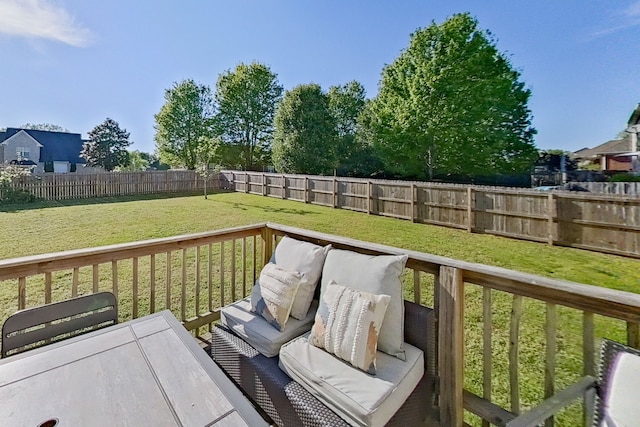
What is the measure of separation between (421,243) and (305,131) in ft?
40.0

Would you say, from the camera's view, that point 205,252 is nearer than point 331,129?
Yes

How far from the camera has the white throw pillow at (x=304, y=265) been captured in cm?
217

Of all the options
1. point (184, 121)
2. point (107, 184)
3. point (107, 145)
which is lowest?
point (107, 184)

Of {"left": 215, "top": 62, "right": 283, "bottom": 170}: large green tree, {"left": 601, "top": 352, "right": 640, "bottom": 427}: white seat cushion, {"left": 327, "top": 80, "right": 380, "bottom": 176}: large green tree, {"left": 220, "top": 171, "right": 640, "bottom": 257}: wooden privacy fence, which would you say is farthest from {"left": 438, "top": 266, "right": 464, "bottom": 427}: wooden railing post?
{"left": 215, "top": 62, "right": 283, "bottom": 170}: large green tree

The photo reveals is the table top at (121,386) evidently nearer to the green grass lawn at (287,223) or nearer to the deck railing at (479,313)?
the deck railing at (479,313)

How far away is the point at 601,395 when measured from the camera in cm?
124

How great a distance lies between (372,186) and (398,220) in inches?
60.8

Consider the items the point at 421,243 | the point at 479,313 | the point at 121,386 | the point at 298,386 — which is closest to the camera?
the point at 121,386

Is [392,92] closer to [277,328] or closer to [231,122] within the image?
[231,122]

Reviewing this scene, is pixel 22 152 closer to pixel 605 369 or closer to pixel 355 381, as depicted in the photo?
pixel 355 381

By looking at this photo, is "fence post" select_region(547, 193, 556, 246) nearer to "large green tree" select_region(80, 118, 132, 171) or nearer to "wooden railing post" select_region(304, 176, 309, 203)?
"wooden railing post" select_region(304, 176, 309, 203)

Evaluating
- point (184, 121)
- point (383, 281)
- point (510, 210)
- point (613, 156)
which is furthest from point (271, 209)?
point (613, 156)

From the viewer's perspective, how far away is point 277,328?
6.79 ft

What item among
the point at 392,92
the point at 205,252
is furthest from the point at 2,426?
the point at 392,92
